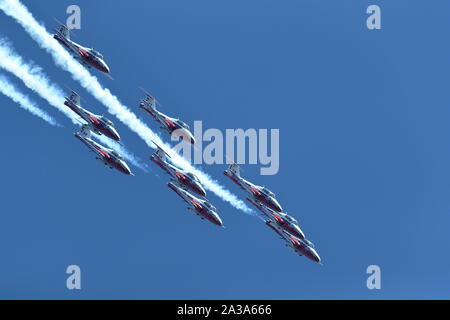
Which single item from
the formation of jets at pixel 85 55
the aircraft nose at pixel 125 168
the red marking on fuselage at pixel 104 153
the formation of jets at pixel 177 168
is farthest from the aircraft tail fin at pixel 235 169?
the formation of jets at pixel 85 55

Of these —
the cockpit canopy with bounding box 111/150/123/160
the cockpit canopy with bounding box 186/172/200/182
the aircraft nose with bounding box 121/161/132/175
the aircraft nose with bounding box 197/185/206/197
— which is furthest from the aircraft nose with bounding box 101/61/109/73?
the aircraft nose with bounding box 197/185/206/197

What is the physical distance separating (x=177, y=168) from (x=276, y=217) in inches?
531

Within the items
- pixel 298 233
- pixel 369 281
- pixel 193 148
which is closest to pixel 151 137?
pixel 193 148

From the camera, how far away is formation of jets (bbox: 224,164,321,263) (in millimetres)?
104438

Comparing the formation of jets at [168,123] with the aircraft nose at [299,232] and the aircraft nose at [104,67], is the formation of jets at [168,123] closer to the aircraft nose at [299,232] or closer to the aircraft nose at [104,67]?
the aircraft nose at [104,67]

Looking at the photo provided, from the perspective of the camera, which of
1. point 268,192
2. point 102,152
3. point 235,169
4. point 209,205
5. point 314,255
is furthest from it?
point 314,255

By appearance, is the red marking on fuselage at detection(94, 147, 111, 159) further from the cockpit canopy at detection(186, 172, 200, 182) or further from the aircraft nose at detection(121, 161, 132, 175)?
the cockpit canopy at detection(186, 172, 200, 182)

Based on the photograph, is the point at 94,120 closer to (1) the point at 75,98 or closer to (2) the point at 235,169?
(1) the point at 75,98

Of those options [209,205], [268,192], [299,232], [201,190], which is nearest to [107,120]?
[201,190]

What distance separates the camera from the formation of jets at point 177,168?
9788 cm

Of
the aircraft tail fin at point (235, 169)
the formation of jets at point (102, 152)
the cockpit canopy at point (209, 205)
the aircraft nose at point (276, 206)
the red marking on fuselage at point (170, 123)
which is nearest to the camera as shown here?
the formation of jets at point (102, 152)

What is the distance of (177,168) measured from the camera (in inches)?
3981
